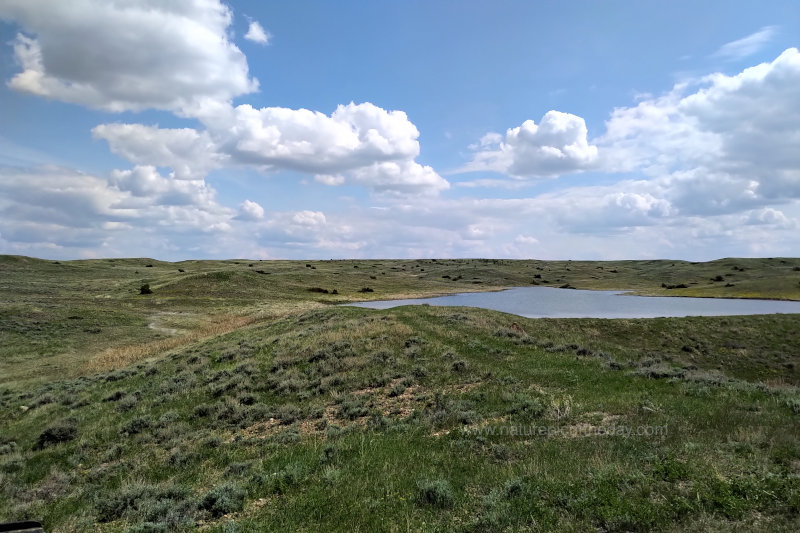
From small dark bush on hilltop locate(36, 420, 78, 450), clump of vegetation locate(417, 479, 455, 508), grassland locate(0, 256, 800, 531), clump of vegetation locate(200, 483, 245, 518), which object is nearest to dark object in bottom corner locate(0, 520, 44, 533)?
grassland locate(0, 256, 800, 531)

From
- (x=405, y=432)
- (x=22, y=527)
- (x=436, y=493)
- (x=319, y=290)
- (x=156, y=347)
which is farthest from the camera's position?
(x=319, y=290)

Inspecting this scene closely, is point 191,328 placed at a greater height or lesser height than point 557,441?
lesser

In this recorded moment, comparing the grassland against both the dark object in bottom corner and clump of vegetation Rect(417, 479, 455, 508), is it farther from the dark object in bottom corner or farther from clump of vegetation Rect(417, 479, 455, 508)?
the dark object in bottom corner

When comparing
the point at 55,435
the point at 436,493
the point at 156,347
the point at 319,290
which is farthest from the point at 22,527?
the point at 319,290

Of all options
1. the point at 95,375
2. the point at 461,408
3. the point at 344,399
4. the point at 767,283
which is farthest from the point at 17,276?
the point at 767,283

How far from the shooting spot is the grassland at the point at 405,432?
8.16 m

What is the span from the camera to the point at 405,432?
13.4 metres

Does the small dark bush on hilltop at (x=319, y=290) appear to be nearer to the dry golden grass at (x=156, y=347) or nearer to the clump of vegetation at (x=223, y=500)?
the dry golden grass at (x=156, y=347)

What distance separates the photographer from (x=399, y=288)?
368ft

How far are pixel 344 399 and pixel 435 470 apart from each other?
8.55m

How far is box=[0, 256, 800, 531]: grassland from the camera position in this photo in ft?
26.8

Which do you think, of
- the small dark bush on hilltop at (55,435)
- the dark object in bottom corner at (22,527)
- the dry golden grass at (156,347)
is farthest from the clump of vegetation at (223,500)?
the dry golden grass at (156,347)

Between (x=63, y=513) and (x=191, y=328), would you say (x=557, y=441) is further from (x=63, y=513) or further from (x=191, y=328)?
(x=191, y=328)

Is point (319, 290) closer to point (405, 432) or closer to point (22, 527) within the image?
point (405, 432)
